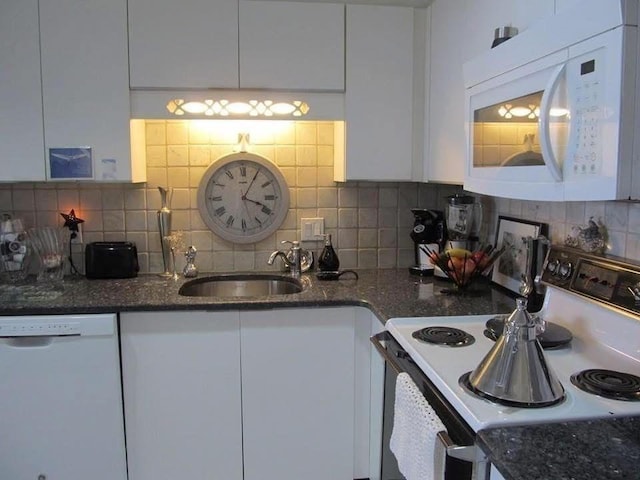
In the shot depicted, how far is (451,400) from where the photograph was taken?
116 cm

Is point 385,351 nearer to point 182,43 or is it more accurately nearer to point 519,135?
point 519,135

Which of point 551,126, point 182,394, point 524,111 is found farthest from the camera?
point 182,394

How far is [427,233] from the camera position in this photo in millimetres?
2447

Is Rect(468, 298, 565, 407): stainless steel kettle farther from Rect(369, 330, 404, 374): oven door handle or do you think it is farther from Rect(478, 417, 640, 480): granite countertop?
Rect(369, 330, 404, 374): oven door handle

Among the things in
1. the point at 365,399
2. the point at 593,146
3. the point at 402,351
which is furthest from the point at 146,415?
the point at 593,146

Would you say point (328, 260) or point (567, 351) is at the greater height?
point (328, 260)

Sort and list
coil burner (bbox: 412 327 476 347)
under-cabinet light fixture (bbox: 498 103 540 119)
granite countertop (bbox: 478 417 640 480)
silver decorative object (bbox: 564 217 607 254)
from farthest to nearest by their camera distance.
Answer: silver decorative object (bbox: 564 217 607 254) < coil burner (bbox: 412 327 476 347) < under-cabinet light fixture (bbox: 498 103 540 119) < granite countertop (bbox: 478 417 640 480)

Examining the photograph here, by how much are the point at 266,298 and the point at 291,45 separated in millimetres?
1013

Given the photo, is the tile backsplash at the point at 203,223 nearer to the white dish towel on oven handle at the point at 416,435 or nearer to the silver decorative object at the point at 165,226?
the silver decorative object at the point at 165,226

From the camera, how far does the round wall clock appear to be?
8.19 feet

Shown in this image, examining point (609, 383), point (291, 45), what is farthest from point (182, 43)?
point (609, 383)

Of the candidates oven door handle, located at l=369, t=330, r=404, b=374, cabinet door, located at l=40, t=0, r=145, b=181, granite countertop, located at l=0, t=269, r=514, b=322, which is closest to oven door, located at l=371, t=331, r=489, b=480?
oven door handle, located at l=369, t=330, r=404, b=374

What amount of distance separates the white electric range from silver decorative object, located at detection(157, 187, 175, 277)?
1185 mm

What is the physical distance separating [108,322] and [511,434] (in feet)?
4.77
